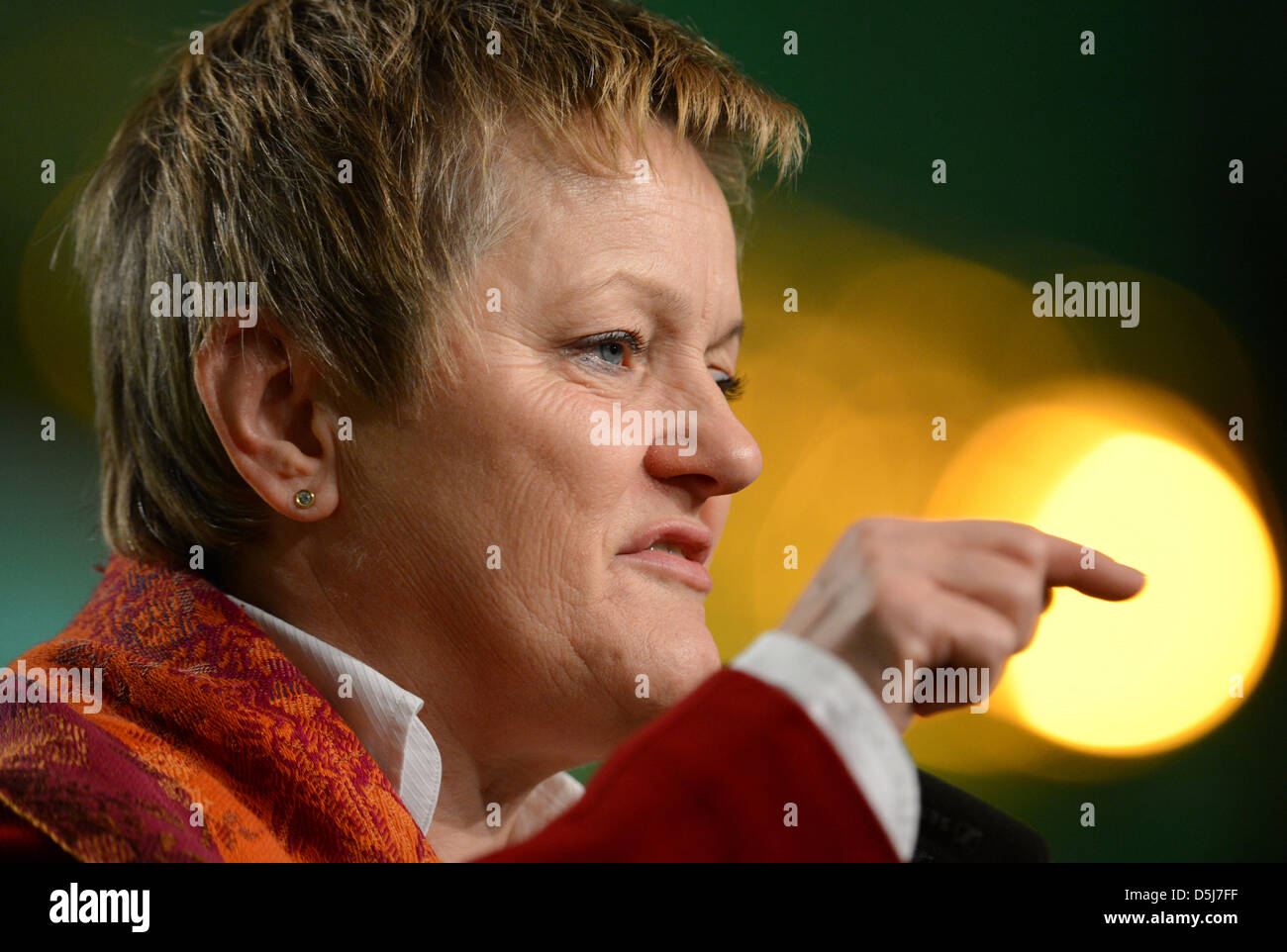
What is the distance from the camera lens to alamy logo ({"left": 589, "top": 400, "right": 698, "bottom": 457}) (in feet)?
2.66

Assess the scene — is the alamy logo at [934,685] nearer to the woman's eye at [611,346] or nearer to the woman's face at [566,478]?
the woman's face at [566,478]

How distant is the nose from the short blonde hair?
0.17 metres

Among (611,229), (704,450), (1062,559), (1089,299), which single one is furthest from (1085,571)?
(1089,299)

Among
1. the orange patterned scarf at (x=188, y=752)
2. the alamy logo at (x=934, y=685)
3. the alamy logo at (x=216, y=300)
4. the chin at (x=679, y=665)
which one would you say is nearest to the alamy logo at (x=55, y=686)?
the orange patterned scarf at (x=188, y=752)

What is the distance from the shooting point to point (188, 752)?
2.36 ft

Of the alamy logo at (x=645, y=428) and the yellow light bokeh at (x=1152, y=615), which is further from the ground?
the alamy logo at (x=645, y=428)

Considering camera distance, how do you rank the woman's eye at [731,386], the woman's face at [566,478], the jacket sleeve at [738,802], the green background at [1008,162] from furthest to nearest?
the green background at [1008,162] < the woman's eye at [731,386] < the woman's face at [566,478] < the jacket sleeve at [738,802]

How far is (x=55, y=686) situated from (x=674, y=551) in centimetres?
43

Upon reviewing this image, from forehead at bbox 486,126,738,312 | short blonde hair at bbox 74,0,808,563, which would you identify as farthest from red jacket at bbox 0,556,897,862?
forehead at bbox 486,126,738,312

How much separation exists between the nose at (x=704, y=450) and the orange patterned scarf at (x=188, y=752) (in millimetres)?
294

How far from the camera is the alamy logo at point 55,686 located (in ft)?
2.33

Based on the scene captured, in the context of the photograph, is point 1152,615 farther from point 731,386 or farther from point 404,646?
point 404,646

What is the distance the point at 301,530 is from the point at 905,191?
1.04 metres

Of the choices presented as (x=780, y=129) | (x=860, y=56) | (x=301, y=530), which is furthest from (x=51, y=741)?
(x=860, y=56)
